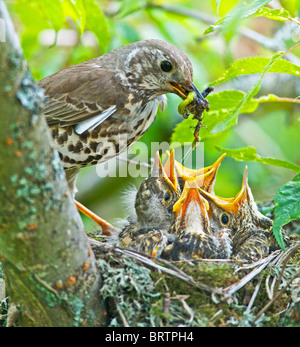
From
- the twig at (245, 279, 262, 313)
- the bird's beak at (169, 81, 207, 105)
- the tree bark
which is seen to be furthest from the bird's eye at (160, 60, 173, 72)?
the tree bark

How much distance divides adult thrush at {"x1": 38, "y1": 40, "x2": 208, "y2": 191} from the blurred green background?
78cm

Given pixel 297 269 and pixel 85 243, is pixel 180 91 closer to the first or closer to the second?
pixel 297 269

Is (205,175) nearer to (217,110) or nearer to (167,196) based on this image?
(167,196)

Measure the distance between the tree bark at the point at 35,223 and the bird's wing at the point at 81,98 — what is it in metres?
1.52

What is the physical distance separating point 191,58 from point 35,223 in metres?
4.05

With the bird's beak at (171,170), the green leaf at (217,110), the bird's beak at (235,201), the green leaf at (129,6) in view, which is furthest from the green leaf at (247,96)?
the green leaf at (129,6)

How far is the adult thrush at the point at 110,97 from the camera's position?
3.67m

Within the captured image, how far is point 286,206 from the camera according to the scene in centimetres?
284

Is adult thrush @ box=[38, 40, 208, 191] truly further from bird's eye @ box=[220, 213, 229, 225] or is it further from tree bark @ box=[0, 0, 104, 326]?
tree bark @ box=[0, 0, 104, 326]

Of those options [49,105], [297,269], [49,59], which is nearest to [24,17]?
[49,105]

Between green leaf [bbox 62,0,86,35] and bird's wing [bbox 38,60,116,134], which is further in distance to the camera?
bird's wing [bbox 38,60,116,134]

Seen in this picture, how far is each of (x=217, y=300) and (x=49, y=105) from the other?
1983 millimetres

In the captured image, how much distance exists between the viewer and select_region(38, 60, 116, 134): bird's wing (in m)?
3.70

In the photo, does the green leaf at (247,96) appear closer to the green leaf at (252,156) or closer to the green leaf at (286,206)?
the green leaf at (286,206)
